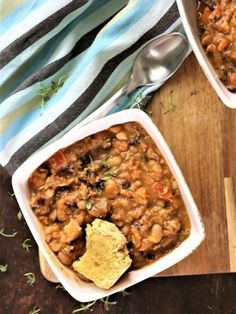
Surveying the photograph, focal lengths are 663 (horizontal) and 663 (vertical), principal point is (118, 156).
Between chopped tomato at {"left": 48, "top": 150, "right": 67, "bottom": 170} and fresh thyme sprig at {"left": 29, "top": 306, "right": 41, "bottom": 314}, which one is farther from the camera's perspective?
fresh thyme sprig at {"left": 29, "top": 306, "right": 41, "bottom": 314}

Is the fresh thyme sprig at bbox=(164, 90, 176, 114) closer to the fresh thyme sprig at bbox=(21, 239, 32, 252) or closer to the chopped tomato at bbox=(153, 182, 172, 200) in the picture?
the chopped tomato at bbox=(153, 182, 172, 200)

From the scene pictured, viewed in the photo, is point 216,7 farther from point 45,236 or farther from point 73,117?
point 45,236

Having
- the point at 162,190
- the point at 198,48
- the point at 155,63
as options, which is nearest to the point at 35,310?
the point at 162,190

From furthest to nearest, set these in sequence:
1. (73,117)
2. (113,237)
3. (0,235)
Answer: (0,235) → (73,117) → (113,237)

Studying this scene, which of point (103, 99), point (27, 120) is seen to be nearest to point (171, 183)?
point (103, 99)

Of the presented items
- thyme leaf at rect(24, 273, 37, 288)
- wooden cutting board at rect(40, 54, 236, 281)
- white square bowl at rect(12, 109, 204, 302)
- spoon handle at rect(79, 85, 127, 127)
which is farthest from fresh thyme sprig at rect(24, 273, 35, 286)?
spoon handle at rect(79, 85, 127, 127)

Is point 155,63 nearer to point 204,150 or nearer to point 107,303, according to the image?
point 204,150
